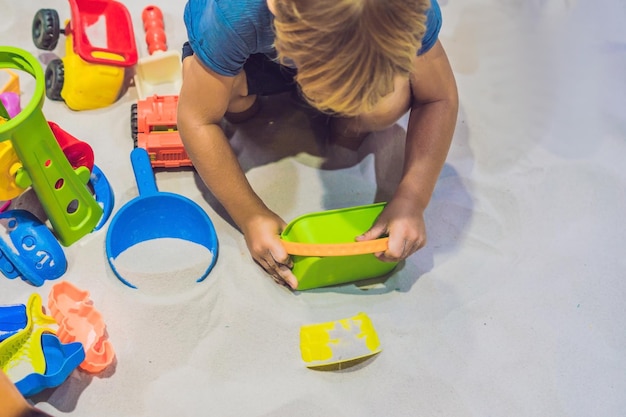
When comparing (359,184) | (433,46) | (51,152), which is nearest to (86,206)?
(51,152)

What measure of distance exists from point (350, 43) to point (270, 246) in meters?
0.35

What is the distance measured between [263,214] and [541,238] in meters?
0.46

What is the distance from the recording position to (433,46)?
848mm

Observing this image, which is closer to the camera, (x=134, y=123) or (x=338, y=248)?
(x=338, y=248)

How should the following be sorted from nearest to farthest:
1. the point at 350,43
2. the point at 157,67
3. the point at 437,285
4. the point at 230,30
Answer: the point at 350,43 → the point at 230,30 → the point at 437,285 → the point at 157,67

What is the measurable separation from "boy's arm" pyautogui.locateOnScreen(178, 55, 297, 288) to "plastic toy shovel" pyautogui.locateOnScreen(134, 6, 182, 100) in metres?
0.20

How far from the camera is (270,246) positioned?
2.77 ft

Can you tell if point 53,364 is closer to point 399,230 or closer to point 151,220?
point 151,220

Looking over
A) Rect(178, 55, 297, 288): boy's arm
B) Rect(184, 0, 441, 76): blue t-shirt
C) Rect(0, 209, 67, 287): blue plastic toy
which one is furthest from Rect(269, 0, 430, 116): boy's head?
Rect(0, 209, 67, 287): blue plastic toy

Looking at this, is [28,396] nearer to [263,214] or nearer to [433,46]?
[263,214]

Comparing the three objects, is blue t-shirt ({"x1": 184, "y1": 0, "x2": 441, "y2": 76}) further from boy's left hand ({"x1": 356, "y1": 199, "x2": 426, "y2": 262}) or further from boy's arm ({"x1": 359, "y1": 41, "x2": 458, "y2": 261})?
boy's left hand ({"x1": 356, "y1": 199, "x2": 426, "y2": 262})

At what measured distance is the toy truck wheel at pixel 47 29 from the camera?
1.02 metres

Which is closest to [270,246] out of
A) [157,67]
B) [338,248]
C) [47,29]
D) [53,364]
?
[338,248]

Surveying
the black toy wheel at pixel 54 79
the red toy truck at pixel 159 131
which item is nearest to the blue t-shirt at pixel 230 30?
the red toy truck at pixel 159 131
